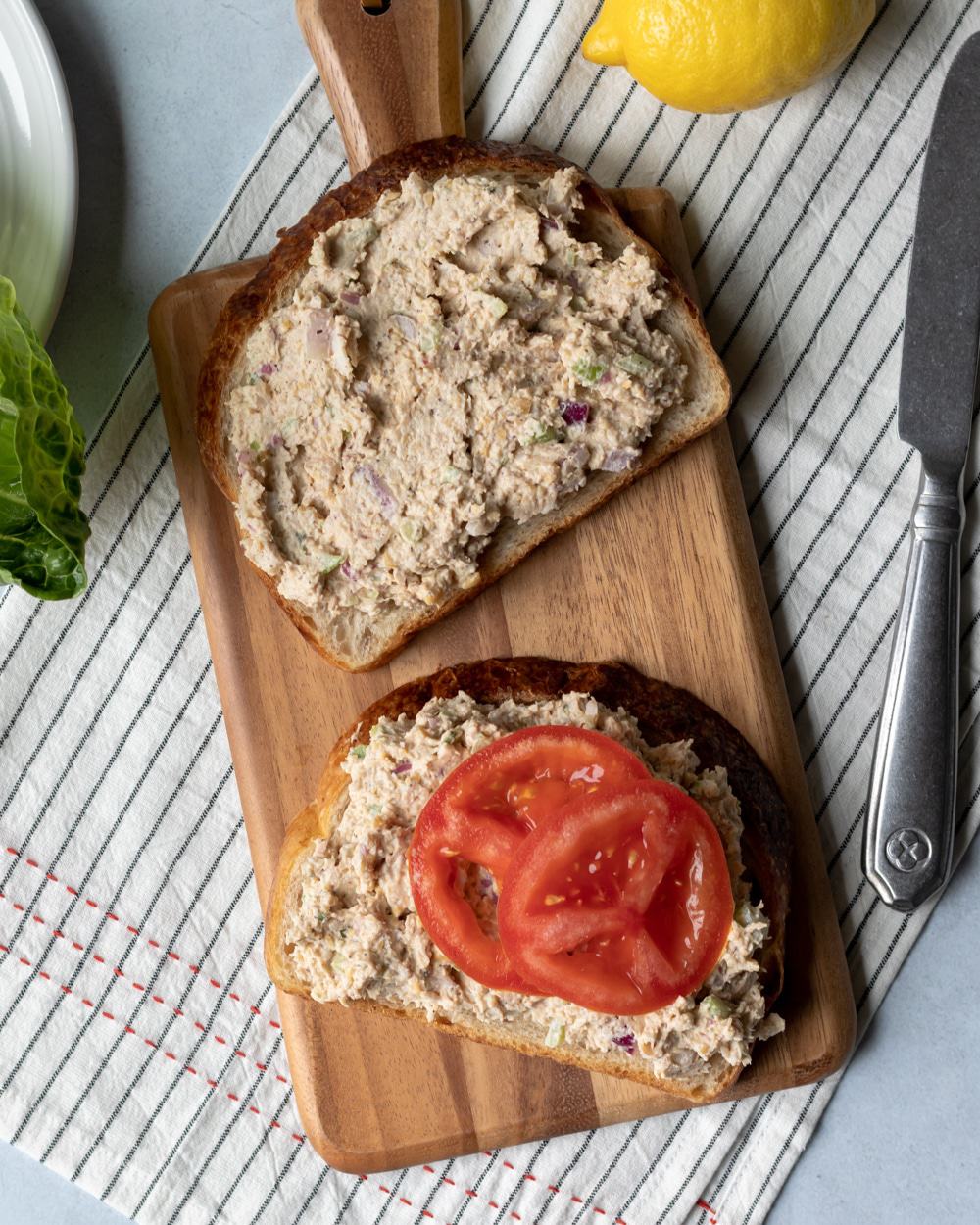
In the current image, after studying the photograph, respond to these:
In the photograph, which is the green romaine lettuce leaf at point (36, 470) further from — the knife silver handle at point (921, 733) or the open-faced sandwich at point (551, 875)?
the knife silver handle at point (921, 733)

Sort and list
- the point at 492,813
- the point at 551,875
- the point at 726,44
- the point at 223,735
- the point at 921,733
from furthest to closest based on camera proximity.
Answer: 1. the point at 223,735
2. the point at 921,733
3. the point at 726,44
4. the point at 492,813
5. the point at 551,875

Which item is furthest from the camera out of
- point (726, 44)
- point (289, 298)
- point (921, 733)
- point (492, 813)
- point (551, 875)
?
point (921, 733)

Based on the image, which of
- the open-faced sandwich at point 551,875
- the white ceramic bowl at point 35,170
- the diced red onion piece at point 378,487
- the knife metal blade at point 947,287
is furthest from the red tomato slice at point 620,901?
the white ceramic bowl at point 35,170

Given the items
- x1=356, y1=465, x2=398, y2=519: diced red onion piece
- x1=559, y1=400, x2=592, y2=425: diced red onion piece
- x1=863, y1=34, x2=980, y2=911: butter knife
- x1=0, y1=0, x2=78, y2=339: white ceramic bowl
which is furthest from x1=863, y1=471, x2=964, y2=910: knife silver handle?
x1=0, y1=0, x2=78, y2=339: white ceramic bowl

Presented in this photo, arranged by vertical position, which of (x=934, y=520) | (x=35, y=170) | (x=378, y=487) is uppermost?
(x=35, y=170)

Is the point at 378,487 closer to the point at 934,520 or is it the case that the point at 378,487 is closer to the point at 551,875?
the point at 551,875

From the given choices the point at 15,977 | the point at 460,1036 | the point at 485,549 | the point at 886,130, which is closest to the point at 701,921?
the point at 460,1036

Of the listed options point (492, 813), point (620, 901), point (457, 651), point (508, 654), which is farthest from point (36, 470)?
point (620, 901)

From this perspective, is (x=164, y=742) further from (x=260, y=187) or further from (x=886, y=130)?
(x=886, y=130)
